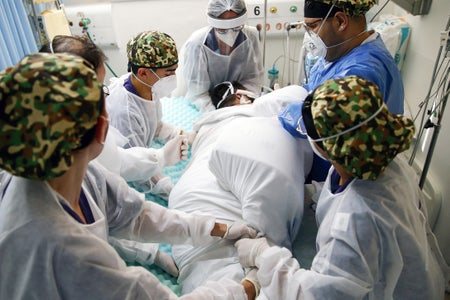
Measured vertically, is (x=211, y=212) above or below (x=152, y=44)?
below

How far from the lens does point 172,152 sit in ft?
6.18

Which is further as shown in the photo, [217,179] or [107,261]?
[217,179]

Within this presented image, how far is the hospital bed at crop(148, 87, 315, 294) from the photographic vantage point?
49.7 inches

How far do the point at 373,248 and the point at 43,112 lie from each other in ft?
2.72

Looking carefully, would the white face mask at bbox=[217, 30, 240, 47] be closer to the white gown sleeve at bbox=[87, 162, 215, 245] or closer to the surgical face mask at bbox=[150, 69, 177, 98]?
the surgical face mask at bbox=[150, 69, 177, 98]

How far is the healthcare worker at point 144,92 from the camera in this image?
1.79 m

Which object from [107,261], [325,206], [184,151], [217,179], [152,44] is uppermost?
[152,44]

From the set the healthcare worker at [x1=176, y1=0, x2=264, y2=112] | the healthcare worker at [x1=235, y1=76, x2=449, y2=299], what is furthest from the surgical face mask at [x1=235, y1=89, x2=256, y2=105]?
the healthcare worker at [x1=235, y1=76, x2=449, y2=299]

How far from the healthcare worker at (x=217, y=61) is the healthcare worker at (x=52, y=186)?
1807 mm

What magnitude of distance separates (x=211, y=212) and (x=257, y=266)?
33 centimetres

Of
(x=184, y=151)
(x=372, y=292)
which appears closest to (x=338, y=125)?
(x=372, y=292)

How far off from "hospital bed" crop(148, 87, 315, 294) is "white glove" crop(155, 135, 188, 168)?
24cm

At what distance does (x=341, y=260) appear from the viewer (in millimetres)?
879

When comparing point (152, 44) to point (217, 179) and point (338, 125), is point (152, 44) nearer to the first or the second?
point (217, 179)
